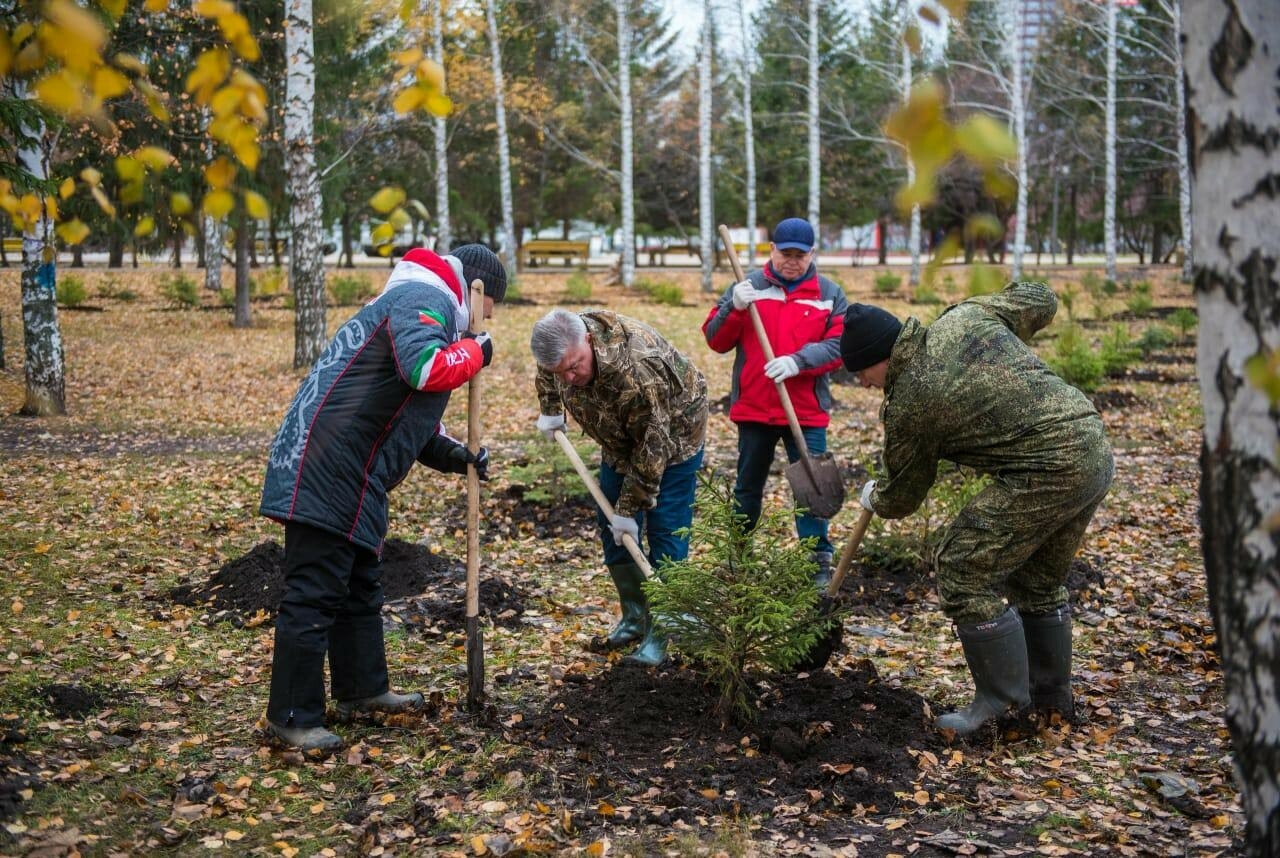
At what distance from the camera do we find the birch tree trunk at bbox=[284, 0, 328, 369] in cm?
1203

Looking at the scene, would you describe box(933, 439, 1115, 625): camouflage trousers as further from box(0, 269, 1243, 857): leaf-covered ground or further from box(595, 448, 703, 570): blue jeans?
box(595, 448, 703, 570): blue jeans

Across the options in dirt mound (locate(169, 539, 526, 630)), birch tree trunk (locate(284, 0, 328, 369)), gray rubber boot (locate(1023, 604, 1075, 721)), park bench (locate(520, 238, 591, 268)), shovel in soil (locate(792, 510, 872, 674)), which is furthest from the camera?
park bench (locate(520, 238, 591, 268))

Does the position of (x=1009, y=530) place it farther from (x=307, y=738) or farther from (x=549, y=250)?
(x=549, y=250)

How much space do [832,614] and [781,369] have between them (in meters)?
1.54

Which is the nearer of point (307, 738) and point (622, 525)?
point (307, 738)

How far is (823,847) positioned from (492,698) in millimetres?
1851

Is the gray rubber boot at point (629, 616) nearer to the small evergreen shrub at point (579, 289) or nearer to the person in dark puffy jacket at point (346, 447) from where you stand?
the person in dark puffy jacket at point (346, 447)

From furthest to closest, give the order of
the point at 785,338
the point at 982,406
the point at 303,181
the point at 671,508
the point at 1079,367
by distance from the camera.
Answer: the point at 303,181, the point at 1079,367, the point at 785,338, the point at 671,508, the point at 982,406

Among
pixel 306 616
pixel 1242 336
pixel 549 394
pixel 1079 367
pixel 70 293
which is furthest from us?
pixel 70 293

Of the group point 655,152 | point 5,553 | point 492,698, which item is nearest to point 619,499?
point 492,698

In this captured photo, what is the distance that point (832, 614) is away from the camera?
4.51m

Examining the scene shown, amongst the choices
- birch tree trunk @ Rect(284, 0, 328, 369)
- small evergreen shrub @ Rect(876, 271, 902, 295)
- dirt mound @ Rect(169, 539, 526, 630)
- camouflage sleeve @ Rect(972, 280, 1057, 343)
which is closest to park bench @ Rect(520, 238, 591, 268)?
small evergreen shrub @ Rect(876, 271, 902, 295)

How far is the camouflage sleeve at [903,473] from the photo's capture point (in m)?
4.29

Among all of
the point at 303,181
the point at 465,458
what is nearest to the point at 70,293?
the point at 303,181
